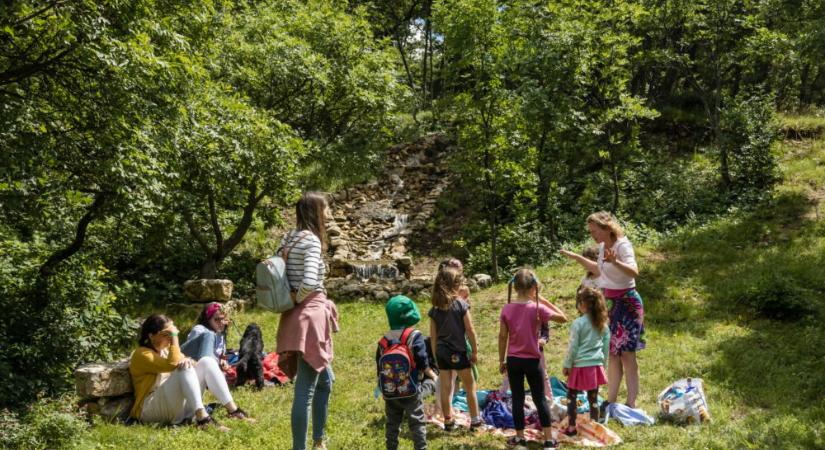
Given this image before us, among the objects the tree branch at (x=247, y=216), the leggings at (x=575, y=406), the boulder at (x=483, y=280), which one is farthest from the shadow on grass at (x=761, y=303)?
the tree branch at (x=247, y=216)

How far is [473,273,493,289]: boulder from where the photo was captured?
43.3ft

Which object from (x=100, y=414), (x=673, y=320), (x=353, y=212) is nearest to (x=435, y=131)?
(x=353, y=212)

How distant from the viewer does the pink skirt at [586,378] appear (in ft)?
17.3

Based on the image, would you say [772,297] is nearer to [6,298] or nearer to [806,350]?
[806,350]

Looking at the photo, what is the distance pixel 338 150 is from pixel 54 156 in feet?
33.6

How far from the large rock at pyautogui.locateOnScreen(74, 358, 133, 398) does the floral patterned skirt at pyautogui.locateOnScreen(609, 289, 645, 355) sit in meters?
4.51

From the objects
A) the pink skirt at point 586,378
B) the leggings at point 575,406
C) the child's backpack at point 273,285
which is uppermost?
the child's backpack at point 273,285

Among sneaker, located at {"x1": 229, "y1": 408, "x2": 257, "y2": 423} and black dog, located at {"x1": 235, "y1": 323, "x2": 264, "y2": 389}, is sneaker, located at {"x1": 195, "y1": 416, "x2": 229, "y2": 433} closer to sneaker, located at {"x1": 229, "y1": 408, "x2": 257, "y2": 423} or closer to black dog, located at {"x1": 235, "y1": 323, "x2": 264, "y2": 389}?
sneaker, located at {"x1": 229, "y1": 408, "x2": 257, "y2": 423}

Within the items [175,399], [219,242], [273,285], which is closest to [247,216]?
[219,242]

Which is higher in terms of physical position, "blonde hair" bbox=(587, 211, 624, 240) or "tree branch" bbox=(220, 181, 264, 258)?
"tree branch" bbox=(220, 181, 264, 258)

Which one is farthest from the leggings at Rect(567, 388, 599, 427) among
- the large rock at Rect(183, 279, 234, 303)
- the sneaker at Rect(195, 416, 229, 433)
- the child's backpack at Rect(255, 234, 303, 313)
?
the large rock at Rect(183, 279, 234, 303)

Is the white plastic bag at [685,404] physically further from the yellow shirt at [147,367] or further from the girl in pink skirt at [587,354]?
the yellow shirt at [147,367]

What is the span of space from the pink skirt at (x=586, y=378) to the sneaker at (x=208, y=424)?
9.98 feet

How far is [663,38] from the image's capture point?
17.0 m
